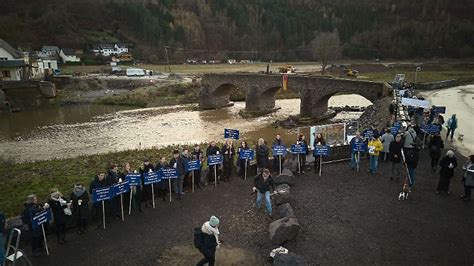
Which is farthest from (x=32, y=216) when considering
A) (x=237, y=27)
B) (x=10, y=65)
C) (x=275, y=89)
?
(x=237, y=27)

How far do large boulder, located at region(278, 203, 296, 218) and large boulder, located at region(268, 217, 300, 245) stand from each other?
103cm

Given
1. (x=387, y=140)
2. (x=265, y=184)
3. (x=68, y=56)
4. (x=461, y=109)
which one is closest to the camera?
(x=265, y=184)

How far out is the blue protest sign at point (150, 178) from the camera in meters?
14.6

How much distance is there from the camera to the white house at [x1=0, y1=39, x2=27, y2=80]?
63.3m

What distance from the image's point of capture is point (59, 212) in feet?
39.3

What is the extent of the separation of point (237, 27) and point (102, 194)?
164267mm

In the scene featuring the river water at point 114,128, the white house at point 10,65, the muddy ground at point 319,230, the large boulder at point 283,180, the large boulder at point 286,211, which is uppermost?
the white house at point 10,65

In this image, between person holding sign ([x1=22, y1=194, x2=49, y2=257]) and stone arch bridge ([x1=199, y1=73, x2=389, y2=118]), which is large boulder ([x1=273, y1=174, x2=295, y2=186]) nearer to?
person holding sign ([x1=22, y1=194, x2=49, y2=257])

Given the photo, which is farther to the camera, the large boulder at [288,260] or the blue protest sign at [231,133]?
Answer: the blue protest sign at [231,133]

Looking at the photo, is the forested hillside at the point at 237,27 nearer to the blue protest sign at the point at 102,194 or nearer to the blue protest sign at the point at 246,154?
the blue protest sign at the point at 246,154

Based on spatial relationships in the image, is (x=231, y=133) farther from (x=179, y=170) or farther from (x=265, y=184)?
(x=265, y=184)

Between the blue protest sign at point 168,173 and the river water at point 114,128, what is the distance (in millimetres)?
18084

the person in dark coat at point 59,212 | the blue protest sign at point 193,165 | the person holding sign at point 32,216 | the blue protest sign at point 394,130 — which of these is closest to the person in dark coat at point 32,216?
the person holding sign at point 32,216

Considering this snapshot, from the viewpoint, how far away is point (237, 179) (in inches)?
706
